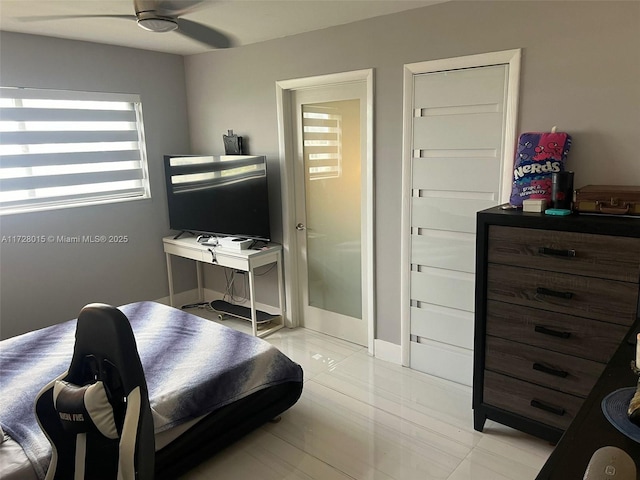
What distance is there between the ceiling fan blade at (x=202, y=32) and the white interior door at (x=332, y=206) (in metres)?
0.80

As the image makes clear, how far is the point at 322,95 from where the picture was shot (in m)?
3.56

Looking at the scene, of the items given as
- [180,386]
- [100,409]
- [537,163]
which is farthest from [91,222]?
[537,163]

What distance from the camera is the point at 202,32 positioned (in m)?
2.82

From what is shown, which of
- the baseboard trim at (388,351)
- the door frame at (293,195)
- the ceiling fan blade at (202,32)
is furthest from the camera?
the baseboard trim at (388,351)

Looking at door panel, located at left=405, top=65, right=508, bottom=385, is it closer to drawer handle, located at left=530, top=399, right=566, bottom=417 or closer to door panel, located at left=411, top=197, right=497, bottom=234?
door panel, located at left=411, top=197, right=497, bottom=234

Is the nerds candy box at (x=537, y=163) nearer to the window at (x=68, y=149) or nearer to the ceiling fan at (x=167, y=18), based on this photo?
the ceiling fan at (x=167, y=18)

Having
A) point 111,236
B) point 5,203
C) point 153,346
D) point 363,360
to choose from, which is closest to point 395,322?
point 363,360

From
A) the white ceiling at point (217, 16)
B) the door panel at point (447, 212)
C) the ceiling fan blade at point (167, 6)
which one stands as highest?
the white ceiling at point (217, 16)

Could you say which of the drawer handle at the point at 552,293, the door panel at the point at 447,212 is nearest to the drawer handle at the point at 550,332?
the drawer handle at the point at 552,293

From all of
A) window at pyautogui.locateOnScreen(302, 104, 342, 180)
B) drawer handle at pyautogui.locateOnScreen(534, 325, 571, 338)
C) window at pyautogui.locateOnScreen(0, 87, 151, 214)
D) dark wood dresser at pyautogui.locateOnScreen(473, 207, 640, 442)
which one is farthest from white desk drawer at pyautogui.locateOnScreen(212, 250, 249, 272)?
drawer handle at pyautogui.locateOnScreen(534, 325, 571, 338)

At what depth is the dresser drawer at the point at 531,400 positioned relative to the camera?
225cm

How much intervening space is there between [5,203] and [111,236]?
2.69 ft

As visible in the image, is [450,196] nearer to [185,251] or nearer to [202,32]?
[202,32]

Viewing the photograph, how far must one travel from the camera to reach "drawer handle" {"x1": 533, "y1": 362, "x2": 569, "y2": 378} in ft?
7.33
